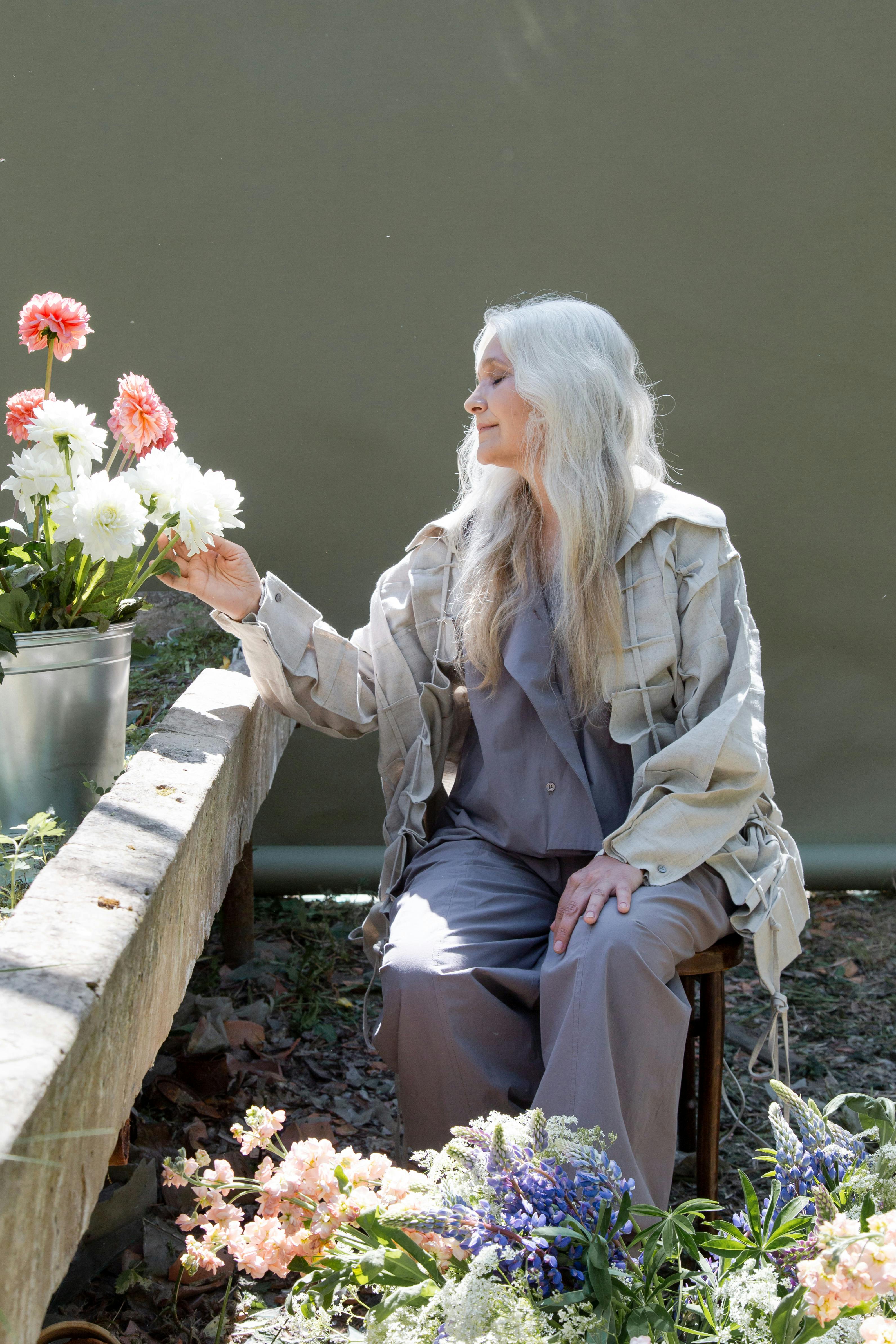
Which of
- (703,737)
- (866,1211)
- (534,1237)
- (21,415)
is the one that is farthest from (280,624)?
(866,1211)

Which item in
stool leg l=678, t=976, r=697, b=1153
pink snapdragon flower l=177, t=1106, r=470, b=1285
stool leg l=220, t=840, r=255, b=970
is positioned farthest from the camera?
stool leg l=220, t=840, r=255, b=970

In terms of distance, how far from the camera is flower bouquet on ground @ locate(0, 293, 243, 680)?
202 cm

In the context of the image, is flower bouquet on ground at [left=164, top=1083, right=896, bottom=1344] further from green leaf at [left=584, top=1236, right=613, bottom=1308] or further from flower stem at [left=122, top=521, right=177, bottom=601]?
flower stem at [left=122, top=521, right=177, bottom=601]

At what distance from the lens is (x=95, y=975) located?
133 centimetres

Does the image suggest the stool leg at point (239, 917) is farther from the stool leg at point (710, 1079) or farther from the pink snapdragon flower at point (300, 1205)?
the pink snapdragon flower at point (300, 1205)

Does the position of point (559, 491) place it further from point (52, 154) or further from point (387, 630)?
point (52, 154)

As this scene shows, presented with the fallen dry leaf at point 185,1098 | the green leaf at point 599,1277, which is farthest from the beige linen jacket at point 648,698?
the green leaf at point 599,1277

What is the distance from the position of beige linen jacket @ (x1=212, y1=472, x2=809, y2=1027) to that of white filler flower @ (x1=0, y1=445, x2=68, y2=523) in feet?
1.54

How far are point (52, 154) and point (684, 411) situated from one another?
2105 mm

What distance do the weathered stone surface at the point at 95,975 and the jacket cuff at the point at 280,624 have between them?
20cm

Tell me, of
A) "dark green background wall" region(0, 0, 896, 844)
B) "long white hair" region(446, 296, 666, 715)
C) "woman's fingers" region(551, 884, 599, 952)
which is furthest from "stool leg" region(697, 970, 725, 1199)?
"dark green background wall" region(0, 0, 896, 844)

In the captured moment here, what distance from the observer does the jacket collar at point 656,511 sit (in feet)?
7.62

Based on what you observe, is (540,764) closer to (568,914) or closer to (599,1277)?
(568,914)

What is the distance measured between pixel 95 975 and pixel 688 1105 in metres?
1.75
